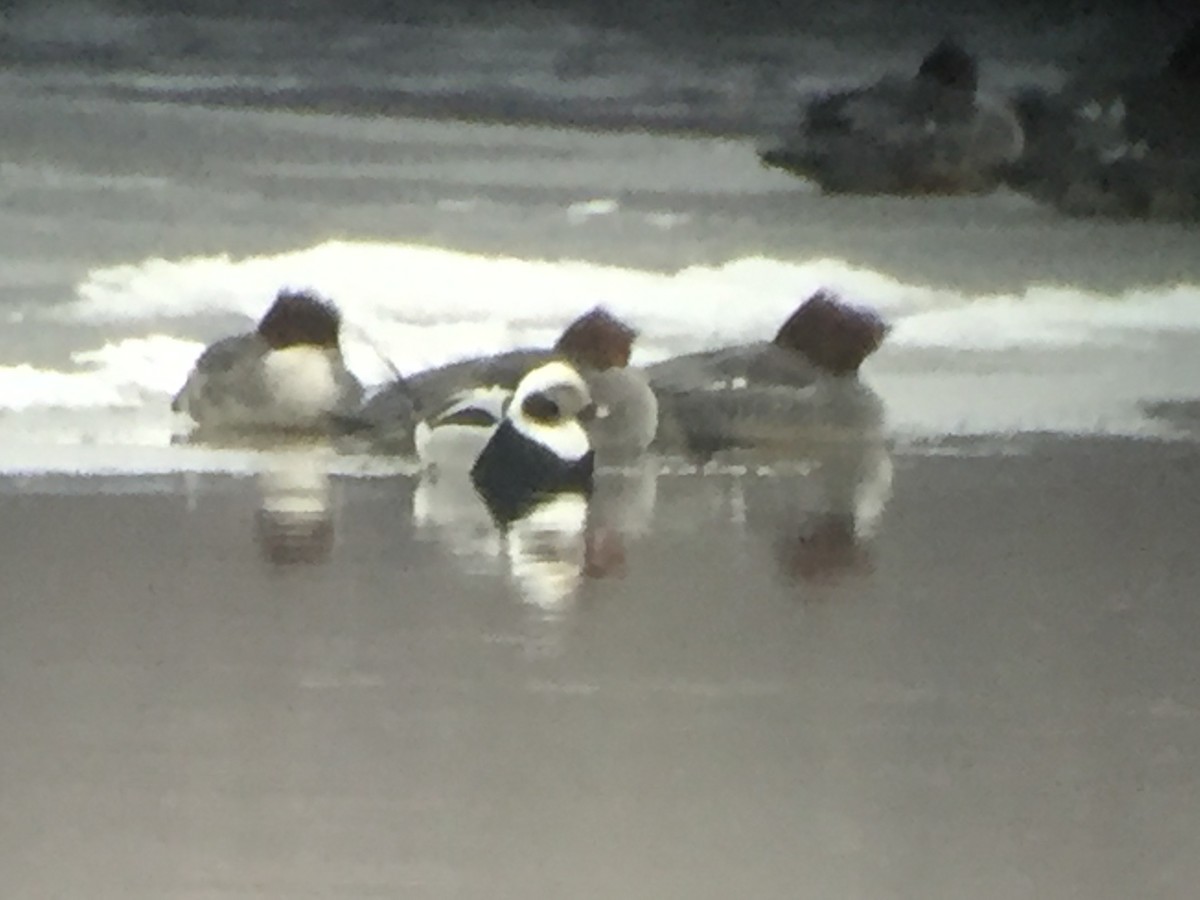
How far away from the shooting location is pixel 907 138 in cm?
128

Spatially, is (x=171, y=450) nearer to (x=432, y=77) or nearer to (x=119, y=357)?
(x=119, y=357)

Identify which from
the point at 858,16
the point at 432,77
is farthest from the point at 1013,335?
the point at 432,77

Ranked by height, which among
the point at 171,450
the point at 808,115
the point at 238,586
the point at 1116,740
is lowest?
the point at 1116,740

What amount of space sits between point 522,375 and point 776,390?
0.21m

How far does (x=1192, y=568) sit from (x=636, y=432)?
0.48 meters

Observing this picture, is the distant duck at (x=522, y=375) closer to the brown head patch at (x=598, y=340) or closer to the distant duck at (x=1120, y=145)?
the brown head patch at (x=598, y=340)

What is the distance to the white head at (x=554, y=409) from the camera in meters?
1.24

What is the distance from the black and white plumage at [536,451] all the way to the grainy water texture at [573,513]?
0.02 meters

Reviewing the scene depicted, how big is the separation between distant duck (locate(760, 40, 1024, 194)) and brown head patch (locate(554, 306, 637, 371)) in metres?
0.19

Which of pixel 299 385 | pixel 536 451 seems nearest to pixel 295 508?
pixel 299 385

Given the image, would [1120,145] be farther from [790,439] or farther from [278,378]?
[278,378]

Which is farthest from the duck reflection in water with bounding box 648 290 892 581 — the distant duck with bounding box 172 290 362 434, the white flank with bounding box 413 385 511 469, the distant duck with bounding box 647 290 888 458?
the distant duck with bounding box 172 290 362 434

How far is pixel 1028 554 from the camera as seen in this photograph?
4.13 ft

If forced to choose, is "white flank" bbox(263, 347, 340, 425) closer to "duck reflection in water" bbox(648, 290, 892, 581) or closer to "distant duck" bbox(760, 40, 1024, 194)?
"duck reflection in water" bbox(648, 290, 892, 581)
